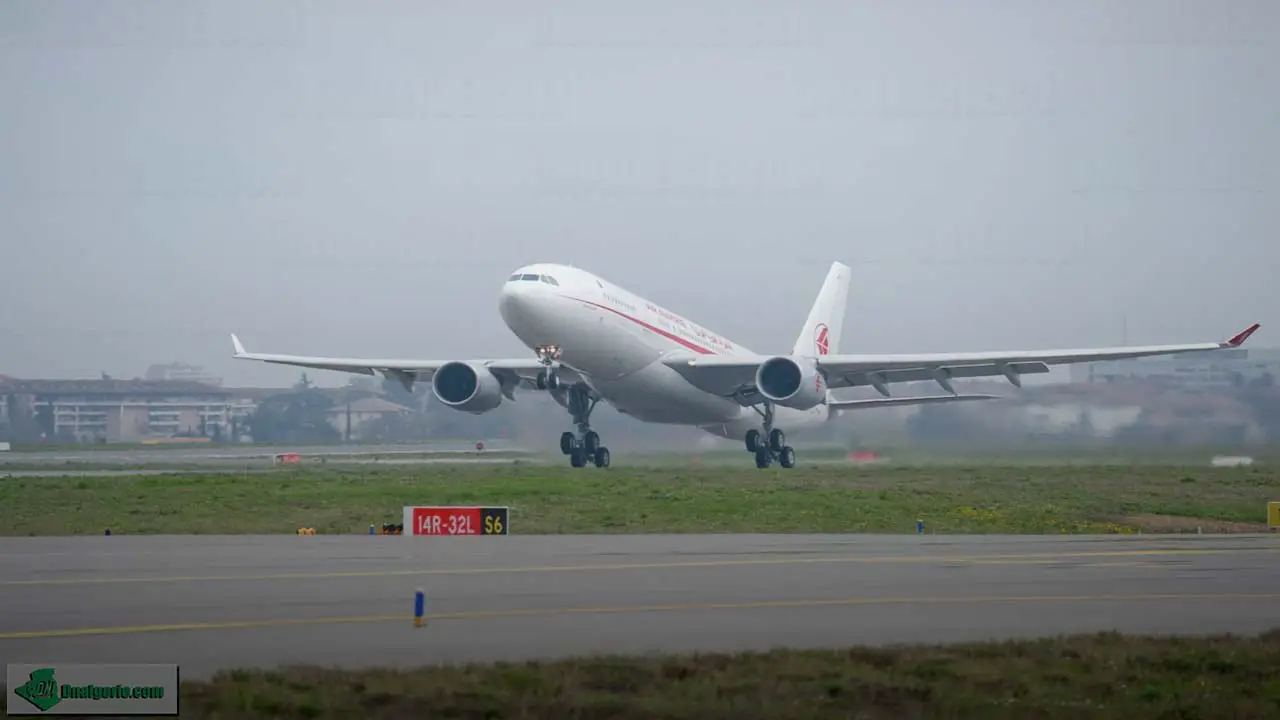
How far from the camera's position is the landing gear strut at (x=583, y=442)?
50531mm

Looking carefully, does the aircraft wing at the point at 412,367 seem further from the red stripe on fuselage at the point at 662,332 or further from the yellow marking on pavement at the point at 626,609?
the yellow marking on pavement at the point at 626,609

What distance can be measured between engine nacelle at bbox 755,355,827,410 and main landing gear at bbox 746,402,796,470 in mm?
4165

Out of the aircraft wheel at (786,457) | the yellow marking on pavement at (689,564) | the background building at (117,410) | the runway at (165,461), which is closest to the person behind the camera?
the yellow marking on pavement at (689,564)

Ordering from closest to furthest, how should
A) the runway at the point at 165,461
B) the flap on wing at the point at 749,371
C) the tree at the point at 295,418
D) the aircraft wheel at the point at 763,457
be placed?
the flap on wing at the point at 749,371
the aircraft wheel at the point at 763,457
the runway at the point at 165,461
the tree at the point at 295,418

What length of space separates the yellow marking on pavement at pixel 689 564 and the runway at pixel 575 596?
0.07 m

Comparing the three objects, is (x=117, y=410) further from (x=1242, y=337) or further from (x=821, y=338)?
(x=1242, y=337)

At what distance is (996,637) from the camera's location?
14.1m

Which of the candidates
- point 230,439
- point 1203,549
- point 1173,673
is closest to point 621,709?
point 1173,673

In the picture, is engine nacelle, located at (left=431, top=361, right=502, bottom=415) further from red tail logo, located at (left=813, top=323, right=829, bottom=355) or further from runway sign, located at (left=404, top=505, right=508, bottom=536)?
runway sign, located at (left=404, top=505, right=508, bottom=536)

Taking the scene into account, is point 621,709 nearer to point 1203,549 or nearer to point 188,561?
point 188,561

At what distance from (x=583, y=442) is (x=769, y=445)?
263 inches

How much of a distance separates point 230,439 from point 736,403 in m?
57.8

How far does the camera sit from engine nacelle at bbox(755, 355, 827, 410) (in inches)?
1875

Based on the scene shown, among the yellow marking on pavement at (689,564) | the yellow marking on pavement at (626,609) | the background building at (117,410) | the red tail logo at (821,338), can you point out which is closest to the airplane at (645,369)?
the red tail logo at (821,338)
